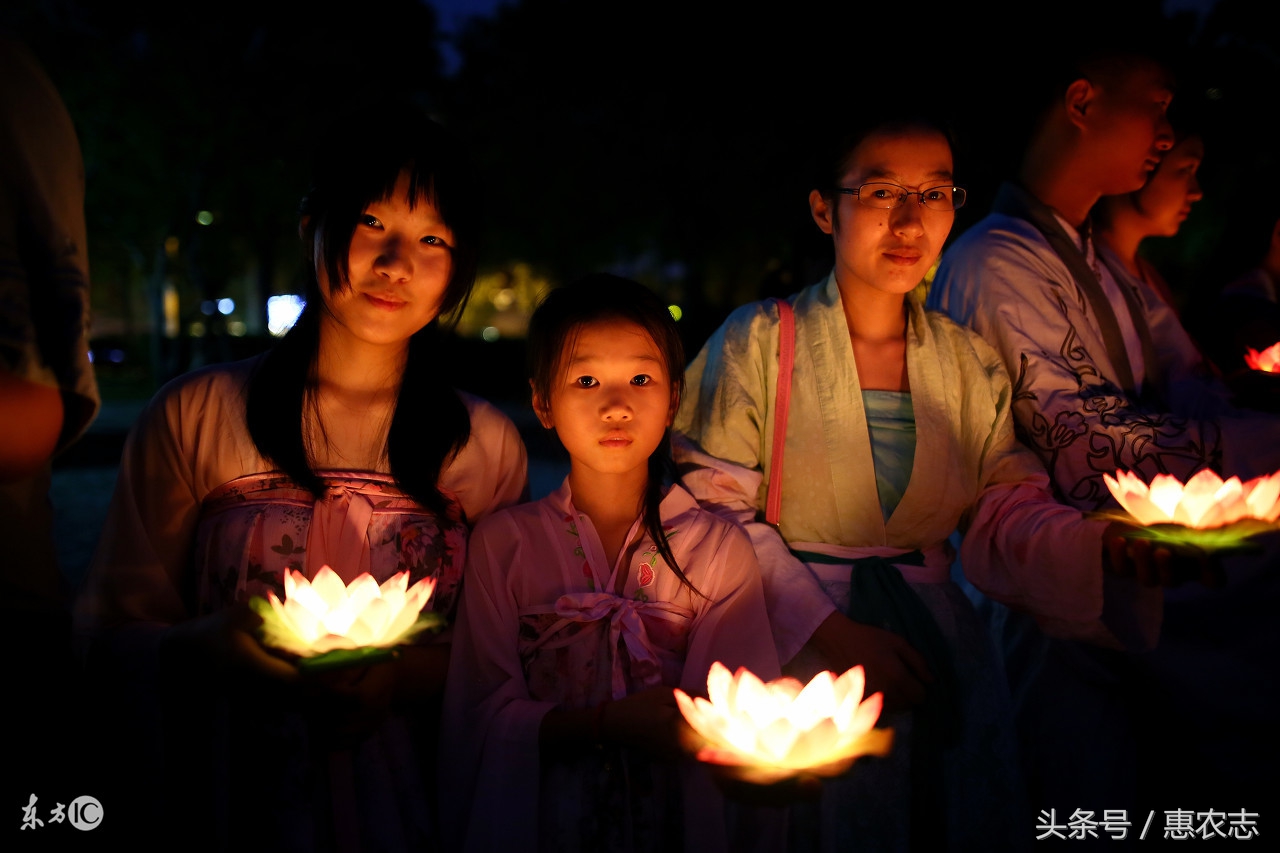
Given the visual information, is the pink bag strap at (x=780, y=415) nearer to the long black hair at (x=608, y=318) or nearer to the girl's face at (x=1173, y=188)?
the long black hair at (x=608, y=318)

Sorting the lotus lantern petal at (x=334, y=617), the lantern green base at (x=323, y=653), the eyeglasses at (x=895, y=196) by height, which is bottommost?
the lantern green base at (x=323, y=653)

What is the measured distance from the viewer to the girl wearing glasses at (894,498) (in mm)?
2445

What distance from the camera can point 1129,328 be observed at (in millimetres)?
3314

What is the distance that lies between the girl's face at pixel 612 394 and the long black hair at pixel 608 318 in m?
0.03

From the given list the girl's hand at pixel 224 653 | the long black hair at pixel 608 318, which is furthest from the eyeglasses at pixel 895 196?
the girl's hand at pixel 224 653

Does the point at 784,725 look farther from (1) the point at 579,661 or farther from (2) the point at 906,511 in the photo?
(2) the point at 906,511

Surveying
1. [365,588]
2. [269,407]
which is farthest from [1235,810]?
[269,407]

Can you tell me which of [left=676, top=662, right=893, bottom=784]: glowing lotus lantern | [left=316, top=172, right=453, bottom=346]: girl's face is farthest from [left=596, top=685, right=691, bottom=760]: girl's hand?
[left=316, top=172, right=453, bottom=346]: girl's face

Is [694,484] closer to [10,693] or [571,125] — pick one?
[10,693]

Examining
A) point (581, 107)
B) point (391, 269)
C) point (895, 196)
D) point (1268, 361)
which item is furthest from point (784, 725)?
point (581, 107)

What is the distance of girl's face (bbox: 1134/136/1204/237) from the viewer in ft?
12.2

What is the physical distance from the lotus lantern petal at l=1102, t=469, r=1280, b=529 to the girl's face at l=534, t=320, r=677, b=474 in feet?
4.25

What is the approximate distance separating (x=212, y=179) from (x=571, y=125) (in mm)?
8540

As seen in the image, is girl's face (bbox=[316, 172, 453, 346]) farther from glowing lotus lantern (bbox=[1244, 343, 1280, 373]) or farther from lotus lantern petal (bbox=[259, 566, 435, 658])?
glowing lotus lantern (bbox=[1244, 343, 1280, 373])
